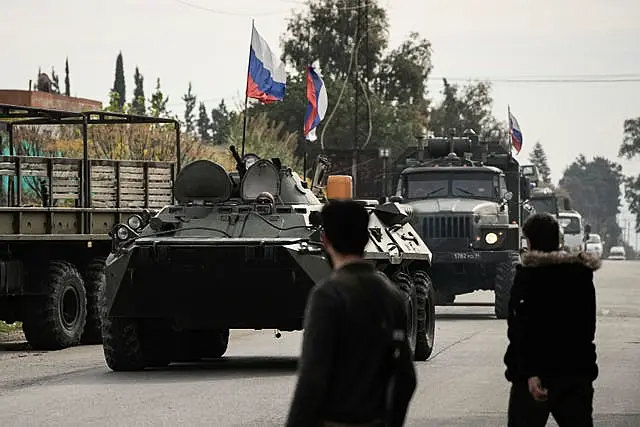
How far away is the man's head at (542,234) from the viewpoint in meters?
8.27

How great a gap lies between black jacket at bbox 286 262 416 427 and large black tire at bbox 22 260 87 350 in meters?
14.6

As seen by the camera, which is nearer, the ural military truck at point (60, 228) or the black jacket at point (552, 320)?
the black jacket at point (552, 320)

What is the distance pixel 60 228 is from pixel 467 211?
8.40m

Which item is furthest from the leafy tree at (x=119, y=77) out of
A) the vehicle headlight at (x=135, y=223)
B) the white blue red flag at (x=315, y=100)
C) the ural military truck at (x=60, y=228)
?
the vehicle headlight at (x=135, y=223)

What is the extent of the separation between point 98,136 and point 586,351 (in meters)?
32.4

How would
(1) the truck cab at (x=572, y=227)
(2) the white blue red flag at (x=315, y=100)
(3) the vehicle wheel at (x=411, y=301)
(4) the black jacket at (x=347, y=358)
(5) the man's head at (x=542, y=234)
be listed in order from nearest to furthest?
(4) the black jacket at (x=347, y=358), (5) the man's head at (x=542, y=234), (3) the vehicle wheel at (x=411, y=301), (2) the white blue red flag at (x=315, y=100), (1) the truck cab at (x=572, y=227)

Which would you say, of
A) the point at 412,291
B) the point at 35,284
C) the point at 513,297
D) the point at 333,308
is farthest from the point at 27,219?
the point at 333,308

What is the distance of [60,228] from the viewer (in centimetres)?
2092

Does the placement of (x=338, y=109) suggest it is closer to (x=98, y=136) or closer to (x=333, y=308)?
(x=98, y=136)

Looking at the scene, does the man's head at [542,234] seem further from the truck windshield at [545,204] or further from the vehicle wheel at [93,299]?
the truck windshield at [545,204]

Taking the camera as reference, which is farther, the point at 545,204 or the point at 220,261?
the point at 545,204

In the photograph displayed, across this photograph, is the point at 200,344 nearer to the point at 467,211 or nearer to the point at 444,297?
the point at 467,211

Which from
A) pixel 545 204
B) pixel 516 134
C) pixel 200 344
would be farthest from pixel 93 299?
pixel 516 134

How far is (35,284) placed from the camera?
68.0ft
